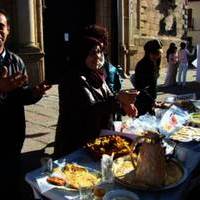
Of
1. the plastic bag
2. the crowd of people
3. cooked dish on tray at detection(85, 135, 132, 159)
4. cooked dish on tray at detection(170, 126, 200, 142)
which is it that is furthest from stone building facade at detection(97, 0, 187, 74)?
cooked dish on tray at detection(85, 135, 132, 159)

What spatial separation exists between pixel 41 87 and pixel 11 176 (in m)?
0.71

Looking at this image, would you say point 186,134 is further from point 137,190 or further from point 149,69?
point 149,69

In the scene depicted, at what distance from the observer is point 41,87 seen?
2.99 metres

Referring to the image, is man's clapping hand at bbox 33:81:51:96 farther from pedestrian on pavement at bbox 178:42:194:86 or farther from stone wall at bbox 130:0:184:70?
stone wall at bbox 130:0:184:70

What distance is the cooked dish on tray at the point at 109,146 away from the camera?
2786 millimetres

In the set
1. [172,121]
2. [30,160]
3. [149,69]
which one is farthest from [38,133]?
[172,121]

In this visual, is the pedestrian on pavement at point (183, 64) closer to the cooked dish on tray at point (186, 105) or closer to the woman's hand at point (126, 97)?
the cooked dish on tray at point (186, 105)

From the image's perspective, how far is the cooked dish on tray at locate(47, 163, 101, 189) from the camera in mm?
2393

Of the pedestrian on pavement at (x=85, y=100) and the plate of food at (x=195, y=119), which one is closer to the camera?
the pedestrian on pavement at (x=85, y=100)

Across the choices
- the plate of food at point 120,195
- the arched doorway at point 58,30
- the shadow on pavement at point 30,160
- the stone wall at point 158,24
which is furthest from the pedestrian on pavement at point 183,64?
the plate of food at point 120,195

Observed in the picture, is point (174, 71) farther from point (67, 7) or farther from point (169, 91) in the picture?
point (67, 7)

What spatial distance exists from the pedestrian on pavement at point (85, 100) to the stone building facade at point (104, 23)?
27.1 feet

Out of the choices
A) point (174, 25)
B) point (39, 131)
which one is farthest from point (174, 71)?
point (39, 131)

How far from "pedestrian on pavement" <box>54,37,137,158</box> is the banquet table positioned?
261 mm
